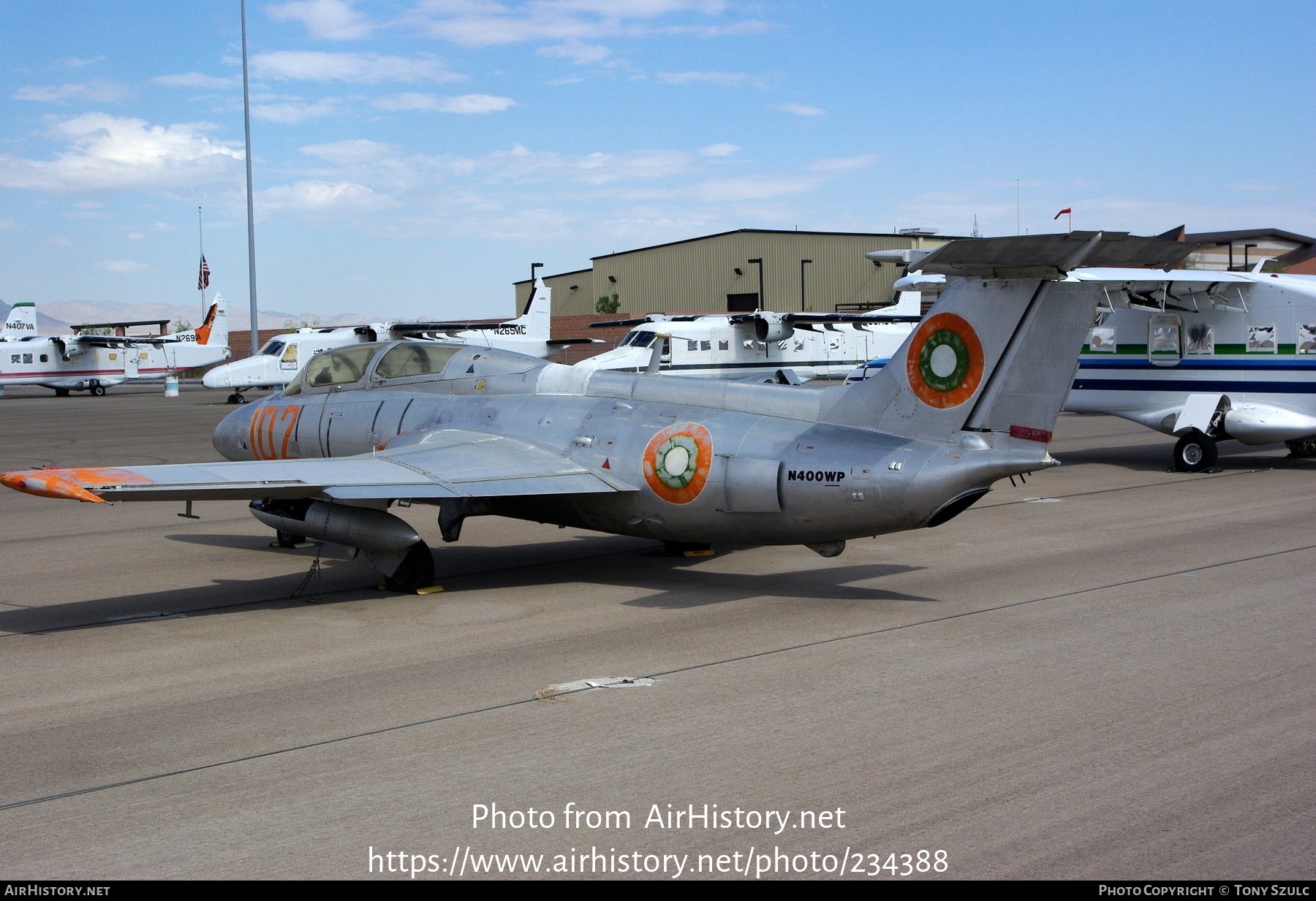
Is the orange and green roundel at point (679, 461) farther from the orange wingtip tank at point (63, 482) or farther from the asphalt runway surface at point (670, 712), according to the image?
the orange wingtip tank at point (63, 482)

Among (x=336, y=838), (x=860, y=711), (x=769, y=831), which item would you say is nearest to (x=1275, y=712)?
(x=860, y=711)

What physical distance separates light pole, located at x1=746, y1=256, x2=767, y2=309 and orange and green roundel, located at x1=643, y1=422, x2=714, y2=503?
5830cm

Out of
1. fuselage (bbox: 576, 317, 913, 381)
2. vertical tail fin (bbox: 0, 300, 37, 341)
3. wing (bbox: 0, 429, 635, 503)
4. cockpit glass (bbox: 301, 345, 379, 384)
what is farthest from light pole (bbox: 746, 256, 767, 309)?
wing (bbox: 0, 429, 635, 503)

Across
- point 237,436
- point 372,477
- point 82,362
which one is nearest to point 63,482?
point 372,477

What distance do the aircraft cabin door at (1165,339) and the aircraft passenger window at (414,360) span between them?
14.2m

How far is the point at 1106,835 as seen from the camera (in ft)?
16.8

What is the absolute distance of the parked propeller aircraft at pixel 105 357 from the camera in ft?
190

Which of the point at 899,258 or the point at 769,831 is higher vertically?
the point at 899,258

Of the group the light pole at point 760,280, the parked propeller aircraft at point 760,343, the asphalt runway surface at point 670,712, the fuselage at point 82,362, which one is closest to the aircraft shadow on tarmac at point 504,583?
the asphalt runway surface at point 670,712

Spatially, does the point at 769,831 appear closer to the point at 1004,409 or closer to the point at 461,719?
the point at 461,719

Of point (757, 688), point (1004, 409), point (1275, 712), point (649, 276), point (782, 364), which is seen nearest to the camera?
point (1275, 712)

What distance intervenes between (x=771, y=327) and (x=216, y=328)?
3709 centimetres

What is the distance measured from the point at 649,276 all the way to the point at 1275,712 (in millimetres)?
77602

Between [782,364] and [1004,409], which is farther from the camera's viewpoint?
[782,364]
